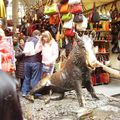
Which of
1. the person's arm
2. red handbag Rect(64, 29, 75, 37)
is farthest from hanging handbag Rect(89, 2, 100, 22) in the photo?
the person's arm

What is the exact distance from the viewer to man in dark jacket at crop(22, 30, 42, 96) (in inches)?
302

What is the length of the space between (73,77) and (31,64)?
1.72 m

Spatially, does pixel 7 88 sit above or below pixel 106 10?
below

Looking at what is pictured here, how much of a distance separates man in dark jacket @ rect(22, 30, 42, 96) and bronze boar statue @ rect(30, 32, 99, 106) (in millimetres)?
794

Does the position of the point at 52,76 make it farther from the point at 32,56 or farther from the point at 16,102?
the point at 16,102

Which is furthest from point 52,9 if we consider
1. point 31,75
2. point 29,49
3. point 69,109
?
point 69,109

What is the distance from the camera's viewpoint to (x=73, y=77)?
6363mm

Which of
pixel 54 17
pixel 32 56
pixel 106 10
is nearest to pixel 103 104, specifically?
pixel 32 56

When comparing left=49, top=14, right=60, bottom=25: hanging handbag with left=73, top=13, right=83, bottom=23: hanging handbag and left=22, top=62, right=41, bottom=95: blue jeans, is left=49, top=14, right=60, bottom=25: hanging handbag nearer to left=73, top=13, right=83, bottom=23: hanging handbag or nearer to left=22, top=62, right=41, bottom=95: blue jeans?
left=73, top=13, right=83, bottom=23: hanging handbag

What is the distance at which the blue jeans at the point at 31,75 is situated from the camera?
7.76 meters

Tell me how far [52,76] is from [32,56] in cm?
106

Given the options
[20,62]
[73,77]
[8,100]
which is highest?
[8,100]

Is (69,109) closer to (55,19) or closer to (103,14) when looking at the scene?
(55,19)

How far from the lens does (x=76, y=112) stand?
578 centimetres
